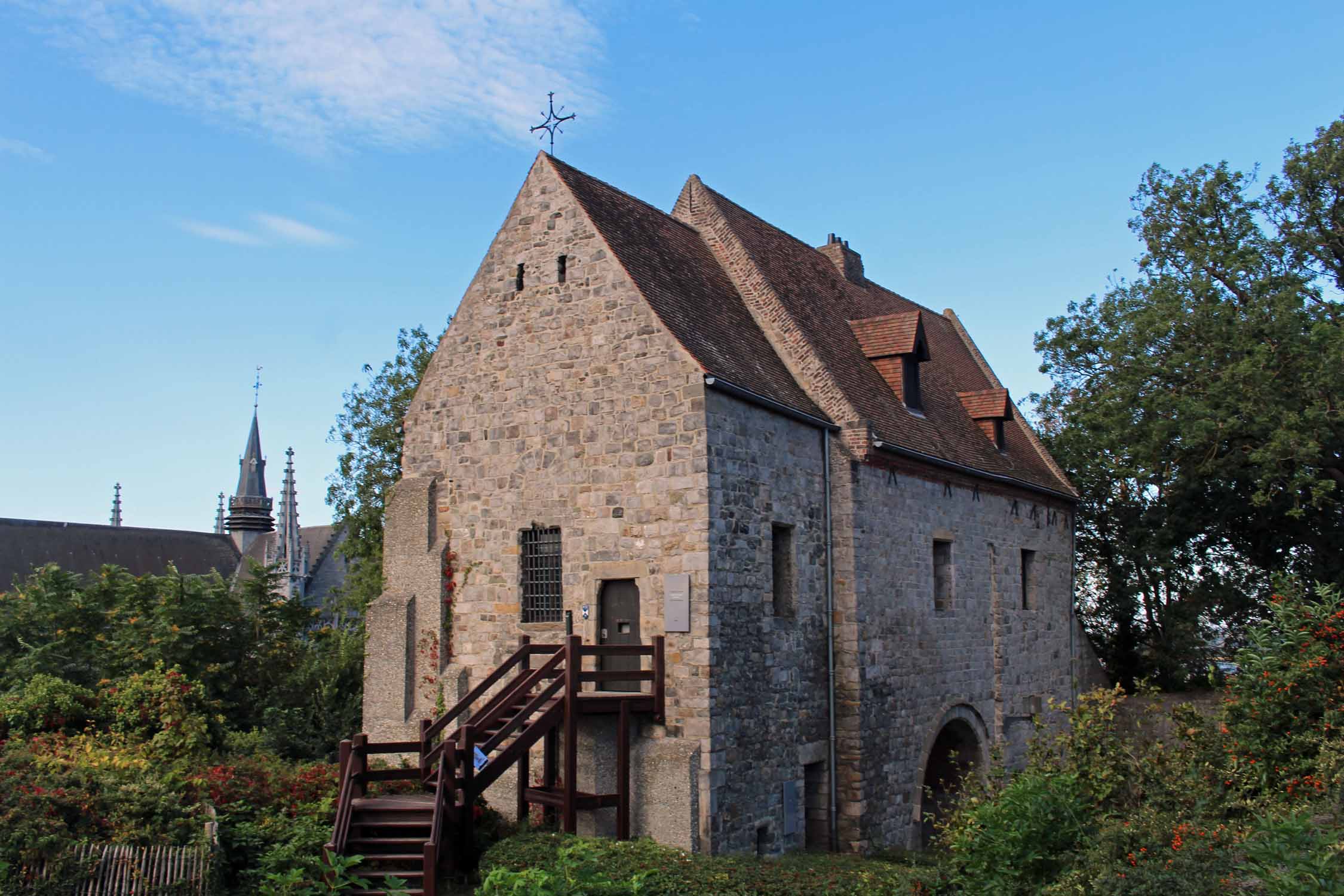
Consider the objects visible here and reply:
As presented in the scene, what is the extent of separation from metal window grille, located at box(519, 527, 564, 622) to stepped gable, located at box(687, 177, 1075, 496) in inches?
192

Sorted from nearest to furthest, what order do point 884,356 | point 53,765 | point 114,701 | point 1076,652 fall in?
point 53,765 → point 114,701 → point 884,356 → point 1076,652

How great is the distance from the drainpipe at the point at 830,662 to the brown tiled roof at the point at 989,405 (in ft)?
24.0

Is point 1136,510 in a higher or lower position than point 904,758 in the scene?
higher

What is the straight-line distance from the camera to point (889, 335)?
20094mm

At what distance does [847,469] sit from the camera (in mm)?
16656

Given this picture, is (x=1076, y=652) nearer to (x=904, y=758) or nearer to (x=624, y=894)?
(x=904, y=758)

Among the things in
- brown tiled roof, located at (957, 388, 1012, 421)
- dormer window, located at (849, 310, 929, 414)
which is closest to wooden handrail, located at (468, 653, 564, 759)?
dormer window, located at (849, 310, 929, 414)

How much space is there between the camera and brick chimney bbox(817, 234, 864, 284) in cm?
2350

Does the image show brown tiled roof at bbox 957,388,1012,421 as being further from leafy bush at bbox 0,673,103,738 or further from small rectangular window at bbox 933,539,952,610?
leafy bush at bbox 0,673,103,738

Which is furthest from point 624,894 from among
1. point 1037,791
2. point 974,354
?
point 974,354

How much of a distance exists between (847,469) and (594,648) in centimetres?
511

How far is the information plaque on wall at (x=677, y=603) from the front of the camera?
1395 centimetres

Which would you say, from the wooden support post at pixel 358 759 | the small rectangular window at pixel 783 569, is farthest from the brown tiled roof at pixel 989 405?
the wooden support post at pixel 358 759

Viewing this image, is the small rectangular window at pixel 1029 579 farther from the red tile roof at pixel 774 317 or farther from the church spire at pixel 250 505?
the church spire at pixel 250 505
